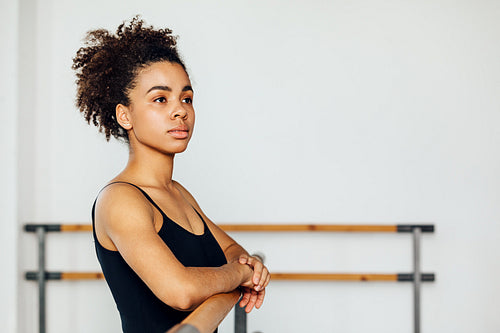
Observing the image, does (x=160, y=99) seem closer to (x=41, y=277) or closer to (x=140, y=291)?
(x=140, y=291)

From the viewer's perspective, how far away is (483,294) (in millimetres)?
2424

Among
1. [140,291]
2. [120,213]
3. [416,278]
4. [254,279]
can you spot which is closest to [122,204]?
[120,213]

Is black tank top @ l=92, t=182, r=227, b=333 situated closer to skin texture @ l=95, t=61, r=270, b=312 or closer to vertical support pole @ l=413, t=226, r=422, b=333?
skin texture @ l=95, t=61, r=270, b=312

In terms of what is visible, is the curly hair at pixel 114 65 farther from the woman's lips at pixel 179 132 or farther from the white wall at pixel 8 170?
the white wall at pixel 8 170

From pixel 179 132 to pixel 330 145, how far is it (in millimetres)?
1543

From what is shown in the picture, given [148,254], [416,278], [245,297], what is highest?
[148,254]

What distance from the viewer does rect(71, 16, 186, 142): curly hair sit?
102cm

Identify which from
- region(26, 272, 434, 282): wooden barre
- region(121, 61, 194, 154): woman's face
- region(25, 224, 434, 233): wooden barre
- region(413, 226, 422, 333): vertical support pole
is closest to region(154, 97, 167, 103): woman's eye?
region(121, 61, 194, 154): woman's face

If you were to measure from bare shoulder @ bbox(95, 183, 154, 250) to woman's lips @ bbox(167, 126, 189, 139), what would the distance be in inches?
5.4

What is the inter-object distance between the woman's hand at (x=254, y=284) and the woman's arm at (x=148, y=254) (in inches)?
4.0

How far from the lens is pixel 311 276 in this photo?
93.3 inches

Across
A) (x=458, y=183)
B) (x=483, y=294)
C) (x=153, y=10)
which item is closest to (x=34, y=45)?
(x=153, y=10)

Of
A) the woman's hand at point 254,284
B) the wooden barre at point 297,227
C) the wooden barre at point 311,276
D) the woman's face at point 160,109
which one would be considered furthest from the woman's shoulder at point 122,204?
the wooden barre at point 311,276

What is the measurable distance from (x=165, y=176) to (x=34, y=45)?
1744 millimetres
